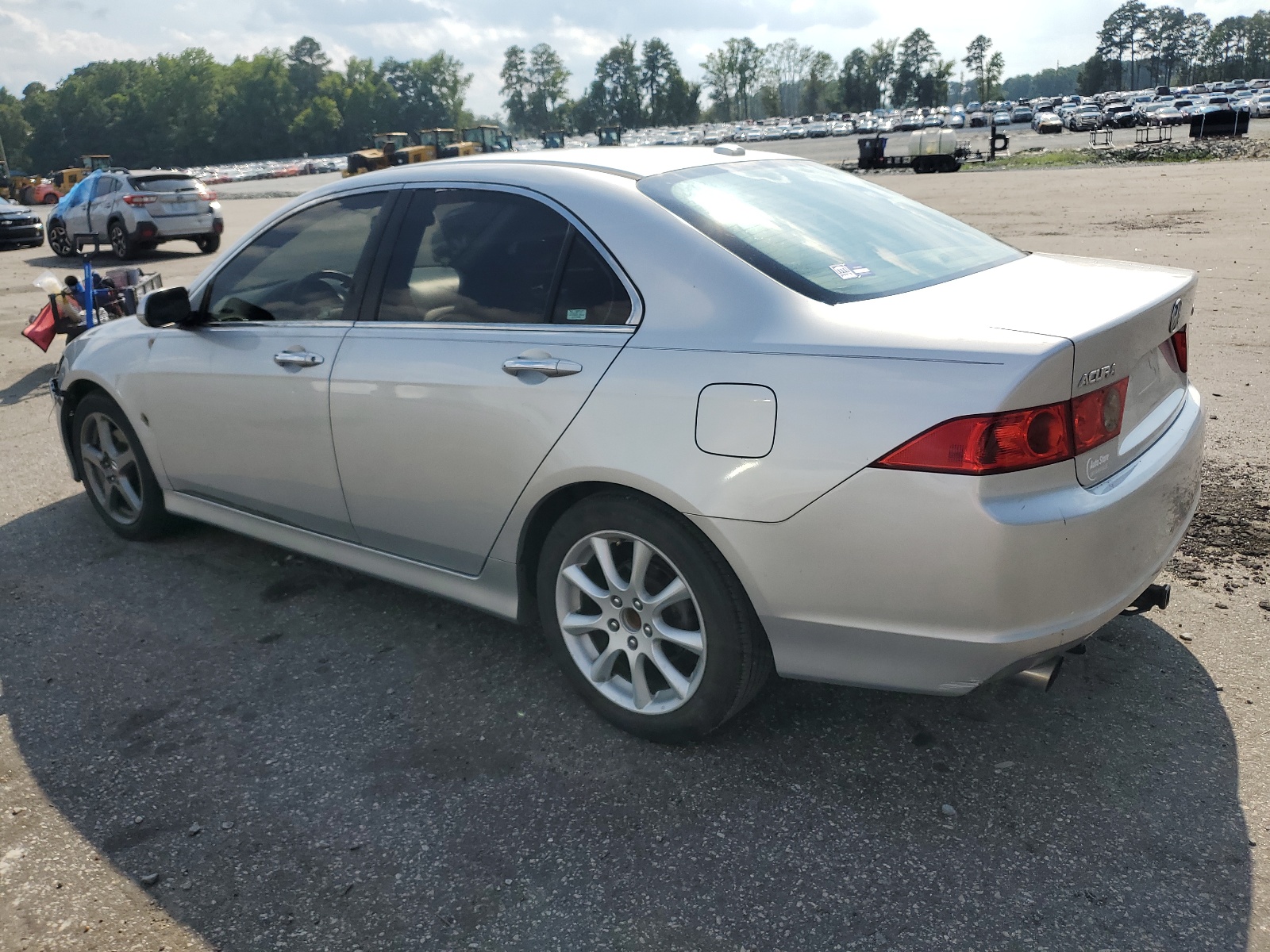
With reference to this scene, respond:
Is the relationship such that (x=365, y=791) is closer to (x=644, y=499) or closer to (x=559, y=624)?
(x=559, y=624)

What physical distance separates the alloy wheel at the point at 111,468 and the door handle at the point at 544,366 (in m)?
2.52

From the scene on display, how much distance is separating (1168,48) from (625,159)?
195444mm

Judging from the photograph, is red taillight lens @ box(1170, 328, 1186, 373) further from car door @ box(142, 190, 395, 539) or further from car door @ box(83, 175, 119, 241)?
car door @ box(83, 175, 119, 241)

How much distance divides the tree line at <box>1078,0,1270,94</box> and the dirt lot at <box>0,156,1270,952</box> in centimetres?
17254

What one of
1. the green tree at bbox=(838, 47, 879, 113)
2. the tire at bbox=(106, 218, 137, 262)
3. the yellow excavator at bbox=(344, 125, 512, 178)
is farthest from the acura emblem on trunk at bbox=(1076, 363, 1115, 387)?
the green tree at bbox=(838, 47, 879, 113)

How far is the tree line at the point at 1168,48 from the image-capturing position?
152000mm

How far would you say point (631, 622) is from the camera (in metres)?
3.00

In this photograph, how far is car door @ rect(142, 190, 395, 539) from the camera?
367 cm

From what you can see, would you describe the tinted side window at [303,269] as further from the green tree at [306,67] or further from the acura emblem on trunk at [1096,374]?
the green tree at [306,67]

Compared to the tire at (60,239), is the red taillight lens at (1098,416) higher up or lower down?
higher up

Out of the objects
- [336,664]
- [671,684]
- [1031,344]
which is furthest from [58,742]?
[1031,344]

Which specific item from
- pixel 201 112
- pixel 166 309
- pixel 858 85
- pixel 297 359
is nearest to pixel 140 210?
pixel 166 309

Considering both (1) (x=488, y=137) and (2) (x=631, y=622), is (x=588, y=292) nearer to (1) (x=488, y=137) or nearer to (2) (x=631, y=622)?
(2) (x=631, y=622)

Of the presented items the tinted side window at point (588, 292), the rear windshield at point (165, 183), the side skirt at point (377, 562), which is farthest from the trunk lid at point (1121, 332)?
the rear windshield at point (165, 183)
